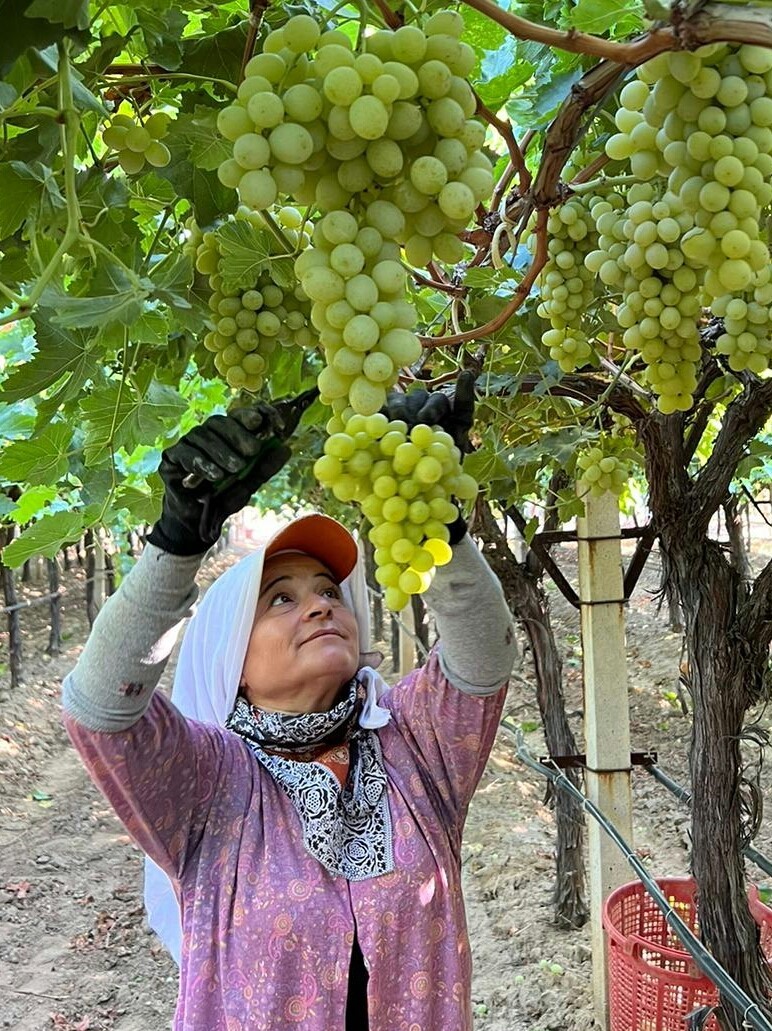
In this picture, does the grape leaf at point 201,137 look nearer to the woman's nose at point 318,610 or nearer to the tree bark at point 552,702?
the woman's nose at point 318,610

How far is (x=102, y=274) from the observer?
3.79 feet

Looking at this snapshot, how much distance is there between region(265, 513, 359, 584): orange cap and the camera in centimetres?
195

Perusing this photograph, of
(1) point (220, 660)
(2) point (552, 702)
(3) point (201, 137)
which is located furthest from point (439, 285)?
(2) point (552, 702)

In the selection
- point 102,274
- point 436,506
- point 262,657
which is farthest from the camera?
point 262,657

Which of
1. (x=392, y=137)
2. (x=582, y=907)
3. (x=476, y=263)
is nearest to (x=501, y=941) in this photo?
(x=582, y=907)

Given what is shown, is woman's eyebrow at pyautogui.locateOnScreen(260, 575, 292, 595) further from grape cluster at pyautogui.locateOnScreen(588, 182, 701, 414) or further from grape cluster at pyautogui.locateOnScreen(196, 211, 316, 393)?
grape cluster at pyautogui.locateOnScreen(588, 182, 701, 414)

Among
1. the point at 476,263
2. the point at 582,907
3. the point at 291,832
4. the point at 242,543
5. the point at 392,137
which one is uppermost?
the point at 242,543

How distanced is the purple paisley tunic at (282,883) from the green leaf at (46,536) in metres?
0.33

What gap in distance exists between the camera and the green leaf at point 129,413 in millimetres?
1488

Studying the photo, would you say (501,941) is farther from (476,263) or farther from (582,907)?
(476,263)

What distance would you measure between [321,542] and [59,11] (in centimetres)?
139

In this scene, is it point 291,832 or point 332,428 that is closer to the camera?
point 332,428

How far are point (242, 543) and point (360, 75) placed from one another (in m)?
29.9

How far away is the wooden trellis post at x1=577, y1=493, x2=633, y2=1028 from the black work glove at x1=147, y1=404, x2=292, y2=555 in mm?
2500
